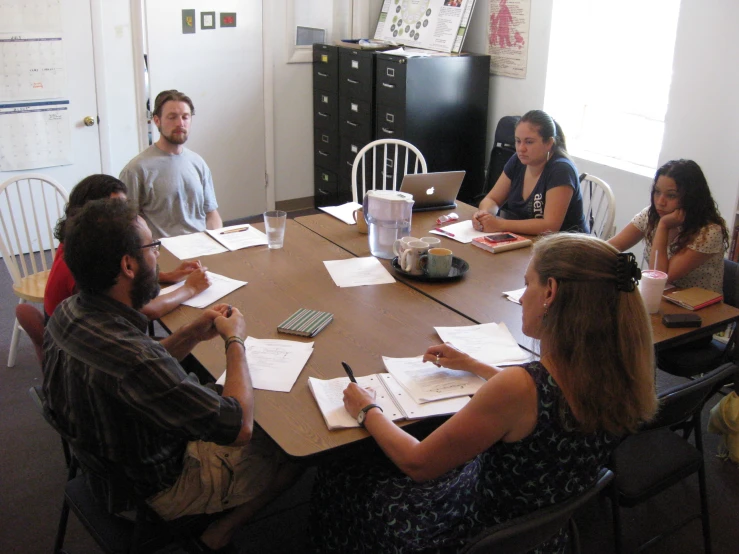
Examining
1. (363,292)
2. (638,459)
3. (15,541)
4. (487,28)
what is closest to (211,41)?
(487,28)

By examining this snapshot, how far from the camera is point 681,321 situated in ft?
6.93

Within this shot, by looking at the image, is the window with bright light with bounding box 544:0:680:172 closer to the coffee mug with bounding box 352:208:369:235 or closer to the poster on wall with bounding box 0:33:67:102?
the coffee mug with bounding box 352:208:369:235

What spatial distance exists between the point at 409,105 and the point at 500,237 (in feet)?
6.00

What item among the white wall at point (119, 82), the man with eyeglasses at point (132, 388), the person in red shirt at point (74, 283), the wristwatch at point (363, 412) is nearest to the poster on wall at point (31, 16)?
the white wall at point (119, 82)

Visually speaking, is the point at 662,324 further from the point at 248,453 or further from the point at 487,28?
the point at 487,28

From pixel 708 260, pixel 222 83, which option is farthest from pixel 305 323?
pixel 222 83

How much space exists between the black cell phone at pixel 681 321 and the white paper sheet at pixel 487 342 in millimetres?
483

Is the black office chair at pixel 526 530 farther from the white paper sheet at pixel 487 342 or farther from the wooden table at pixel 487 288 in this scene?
the wooden table at pixel 487 288

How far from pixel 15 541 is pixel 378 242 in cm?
153

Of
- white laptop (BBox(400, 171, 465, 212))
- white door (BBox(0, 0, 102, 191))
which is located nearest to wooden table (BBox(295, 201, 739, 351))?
white laptop (BBox(400, 171, 465, 212))

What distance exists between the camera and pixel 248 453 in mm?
1814

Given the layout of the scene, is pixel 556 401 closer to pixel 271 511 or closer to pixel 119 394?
pixel 119 394

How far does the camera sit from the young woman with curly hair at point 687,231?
8.16ft

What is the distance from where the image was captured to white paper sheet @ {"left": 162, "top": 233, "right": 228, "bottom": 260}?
8.71ft
